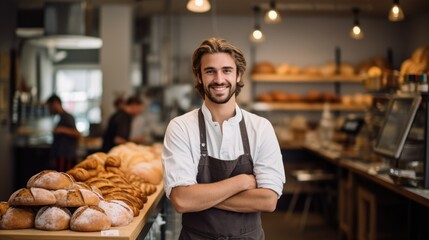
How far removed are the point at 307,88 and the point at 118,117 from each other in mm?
3773

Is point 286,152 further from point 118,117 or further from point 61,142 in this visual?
point 61,142

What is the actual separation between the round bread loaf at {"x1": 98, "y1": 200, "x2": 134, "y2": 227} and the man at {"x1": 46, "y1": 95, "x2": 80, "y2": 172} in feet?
14.1

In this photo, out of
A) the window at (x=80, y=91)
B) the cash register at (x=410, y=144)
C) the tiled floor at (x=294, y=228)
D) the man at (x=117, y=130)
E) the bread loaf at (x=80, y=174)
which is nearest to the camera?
the bread loaf at (x=80, y=174)

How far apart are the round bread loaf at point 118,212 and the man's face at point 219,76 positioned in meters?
0.62

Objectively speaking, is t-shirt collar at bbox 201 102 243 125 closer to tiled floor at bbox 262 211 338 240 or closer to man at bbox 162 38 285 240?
man at bbox 162 38 285 240

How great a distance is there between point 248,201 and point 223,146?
0.26 m

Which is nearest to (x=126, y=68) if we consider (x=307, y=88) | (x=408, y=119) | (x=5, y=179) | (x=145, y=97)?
(x=145, y=97)

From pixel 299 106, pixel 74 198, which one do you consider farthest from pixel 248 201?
pixel 299 106

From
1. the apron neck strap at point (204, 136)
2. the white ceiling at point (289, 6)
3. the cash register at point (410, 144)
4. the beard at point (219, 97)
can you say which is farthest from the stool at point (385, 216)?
the white ceiling at point (289, 6)

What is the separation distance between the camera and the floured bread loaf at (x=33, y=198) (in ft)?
7.68

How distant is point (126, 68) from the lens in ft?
27.0

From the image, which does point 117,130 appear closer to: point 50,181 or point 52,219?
point 50,181

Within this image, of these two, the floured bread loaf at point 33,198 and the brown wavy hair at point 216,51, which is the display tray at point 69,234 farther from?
the brown wavy hair at point 216,51

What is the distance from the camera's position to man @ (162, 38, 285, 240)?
7.80 ft
